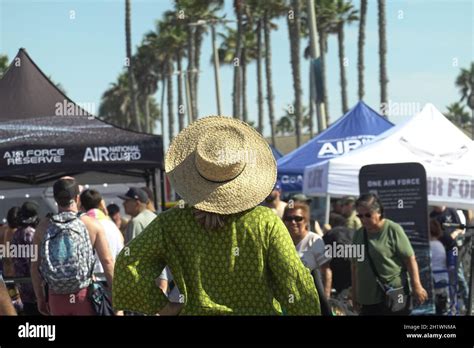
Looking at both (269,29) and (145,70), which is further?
(145,70)

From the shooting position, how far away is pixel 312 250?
324 inches

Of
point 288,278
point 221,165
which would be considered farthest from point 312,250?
point 288,278

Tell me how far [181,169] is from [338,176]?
853cm

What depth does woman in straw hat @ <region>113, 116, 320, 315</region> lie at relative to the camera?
4266 mm

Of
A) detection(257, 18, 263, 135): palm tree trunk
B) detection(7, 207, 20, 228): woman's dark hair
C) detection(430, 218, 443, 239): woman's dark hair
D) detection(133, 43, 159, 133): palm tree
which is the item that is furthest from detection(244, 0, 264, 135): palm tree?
detection(7, 207, 20, 228): woman's dark hair

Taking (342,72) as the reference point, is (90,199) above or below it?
below

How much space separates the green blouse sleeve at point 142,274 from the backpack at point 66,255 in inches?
97.7

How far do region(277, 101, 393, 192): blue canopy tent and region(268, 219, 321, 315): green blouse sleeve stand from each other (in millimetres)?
11851

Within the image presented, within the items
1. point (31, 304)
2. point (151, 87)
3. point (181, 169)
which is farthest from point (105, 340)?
point (151, 87)

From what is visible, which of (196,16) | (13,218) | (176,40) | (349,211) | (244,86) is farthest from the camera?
(176,40)

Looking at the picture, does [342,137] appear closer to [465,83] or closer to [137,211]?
[137,211]

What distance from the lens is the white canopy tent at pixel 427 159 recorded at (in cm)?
1170

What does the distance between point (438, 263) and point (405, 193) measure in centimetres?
100

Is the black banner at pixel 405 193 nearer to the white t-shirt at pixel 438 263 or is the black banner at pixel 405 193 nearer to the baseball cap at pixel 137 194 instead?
the white t-shirt at pixel 438 263
